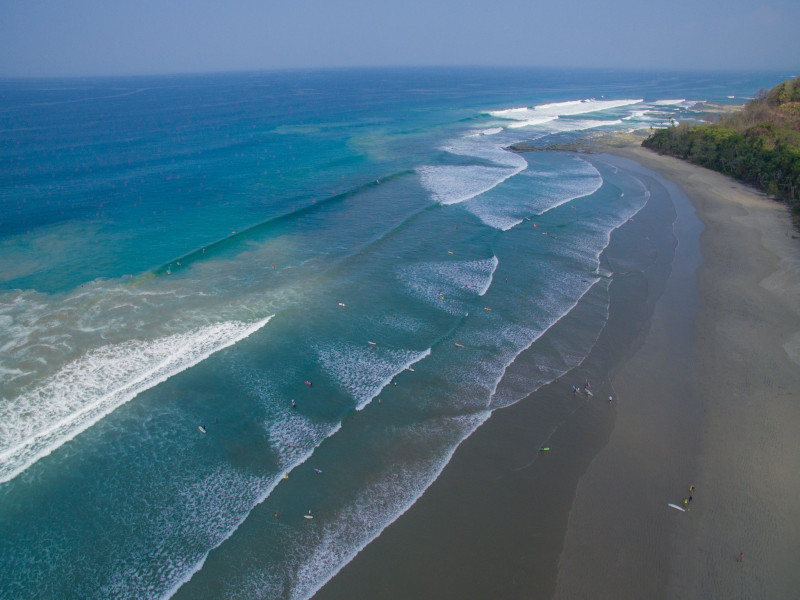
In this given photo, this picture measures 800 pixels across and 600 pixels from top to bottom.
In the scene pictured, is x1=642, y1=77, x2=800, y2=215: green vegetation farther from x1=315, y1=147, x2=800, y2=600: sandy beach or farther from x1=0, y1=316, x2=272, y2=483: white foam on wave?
x1=0, y1=316, x2=272, y2=483: white foam on wave

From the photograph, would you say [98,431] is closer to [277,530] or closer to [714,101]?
[277,530]

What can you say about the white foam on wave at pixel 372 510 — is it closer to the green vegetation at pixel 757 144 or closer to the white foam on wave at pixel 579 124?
the green vegetation at pixel 757 144

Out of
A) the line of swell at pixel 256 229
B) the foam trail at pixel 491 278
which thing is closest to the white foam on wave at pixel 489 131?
the line of swell at pixel 256 229

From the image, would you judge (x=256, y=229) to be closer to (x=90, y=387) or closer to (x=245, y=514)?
(x=90, y=387)

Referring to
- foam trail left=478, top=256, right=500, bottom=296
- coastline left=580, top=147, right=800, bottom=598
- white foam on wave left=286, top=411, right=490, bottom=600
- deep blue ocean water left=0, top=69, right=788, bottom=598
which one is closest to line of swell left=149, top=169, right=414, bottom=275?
deep blue ocean water left=0, top=69, right=788, bottom=598

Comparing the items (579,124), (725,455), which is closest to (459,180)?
(725,455)

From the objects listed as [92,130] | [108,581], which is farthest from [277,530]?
[92,130]
